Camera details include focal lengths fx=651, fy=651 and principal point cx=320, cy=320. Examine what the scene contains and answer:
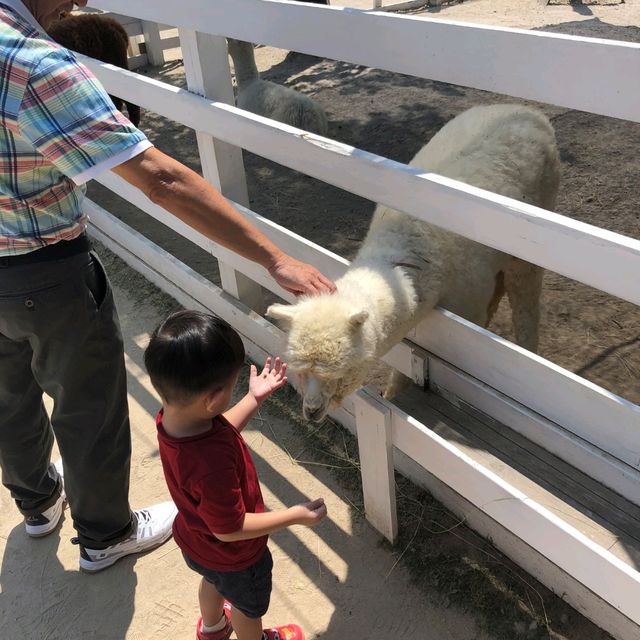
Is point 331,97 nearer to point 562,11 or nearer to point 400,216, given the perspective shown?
point 562,11

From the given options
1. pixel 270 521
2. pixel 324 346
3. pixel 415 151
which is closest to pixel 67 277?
pixel 324 346

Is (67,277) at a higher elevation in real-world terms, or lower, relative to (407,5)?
higher

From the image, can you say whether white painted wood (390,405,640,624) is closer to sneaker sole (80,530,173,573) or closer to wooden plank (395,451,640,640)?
wooden plank (395,451,640,640)

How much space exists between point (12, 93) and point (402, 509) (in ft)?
7.22

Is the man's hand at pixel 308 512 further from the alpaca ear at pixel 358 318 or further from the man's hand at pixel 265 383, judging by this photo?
the alpaca ear at pixel 358 318

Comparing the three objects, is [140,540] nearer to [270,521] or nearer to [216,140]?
[270,521]

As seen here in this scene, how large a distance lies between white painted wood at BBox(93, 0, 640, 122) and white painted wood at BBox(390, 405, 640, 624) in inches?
46.0

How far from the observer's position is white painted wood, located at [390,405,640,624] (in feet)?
6.08

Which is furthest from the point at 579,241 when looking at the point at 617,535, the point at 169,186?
the point at 169,186

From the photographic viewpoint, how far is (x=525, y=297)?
11.7ft

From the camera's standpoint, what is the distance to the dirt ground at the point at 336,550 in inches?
97.0

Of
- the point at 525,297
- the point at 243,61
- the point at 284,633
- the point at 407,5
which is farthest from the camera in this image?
the point at 407,5

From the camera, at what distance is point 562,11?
1092cm

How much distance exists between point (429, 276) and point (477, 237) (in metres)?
0.78
